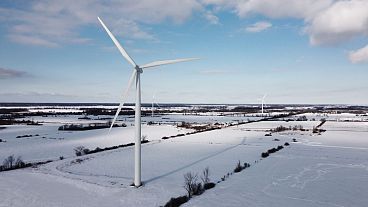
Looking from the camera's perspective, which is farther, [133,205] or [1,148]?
[1,148]

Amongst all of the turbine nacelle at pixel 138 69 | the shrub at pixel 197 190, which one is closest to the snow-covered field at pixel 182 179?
the shrub at pixel 197 190

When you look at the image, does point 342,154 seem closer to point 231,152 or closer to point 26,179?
point 231,152

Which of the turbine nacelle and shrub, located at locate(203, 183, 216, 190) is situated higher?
the turbine nacelle

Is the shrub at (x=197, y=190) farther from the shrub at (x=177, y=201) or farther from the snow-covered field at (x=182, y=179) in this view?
the shrub at (x=177, y=201)

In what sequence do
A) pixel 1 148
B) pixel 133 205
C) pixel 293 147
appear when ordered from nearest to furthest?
1. pixel 133 205
2. pixel 1 148
3. pixel 293 147

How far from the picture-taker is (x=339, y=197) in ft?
49.7

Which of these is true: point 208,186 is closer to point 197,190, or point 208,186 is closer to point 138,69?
point 197,190

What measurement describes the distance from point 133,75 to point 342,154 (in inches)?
740

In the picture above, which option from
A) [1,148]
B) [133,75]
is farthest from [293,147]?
[1,148]

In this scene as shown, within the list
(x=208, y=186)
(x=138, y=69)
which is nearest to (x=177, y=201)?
(x=208, y=186)

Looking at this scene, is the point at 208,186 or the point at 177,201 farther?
the point at 208,186

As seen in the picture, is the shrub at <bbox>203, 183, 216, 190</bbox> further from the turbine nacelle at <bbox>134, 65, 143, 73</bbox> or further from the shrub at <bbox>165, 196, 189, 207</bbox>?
the turbine nacelle at <bbox>134, 65, 143, 73</bbox>

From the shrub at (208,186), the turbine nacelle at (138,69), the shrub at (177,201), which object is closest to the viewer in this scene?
the shrub at (177,201)

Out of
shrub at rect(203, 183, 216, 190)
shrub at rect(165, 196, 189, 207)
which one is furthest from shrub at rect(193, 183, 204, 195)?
shrub at rect(165, 196, 189, 207)
